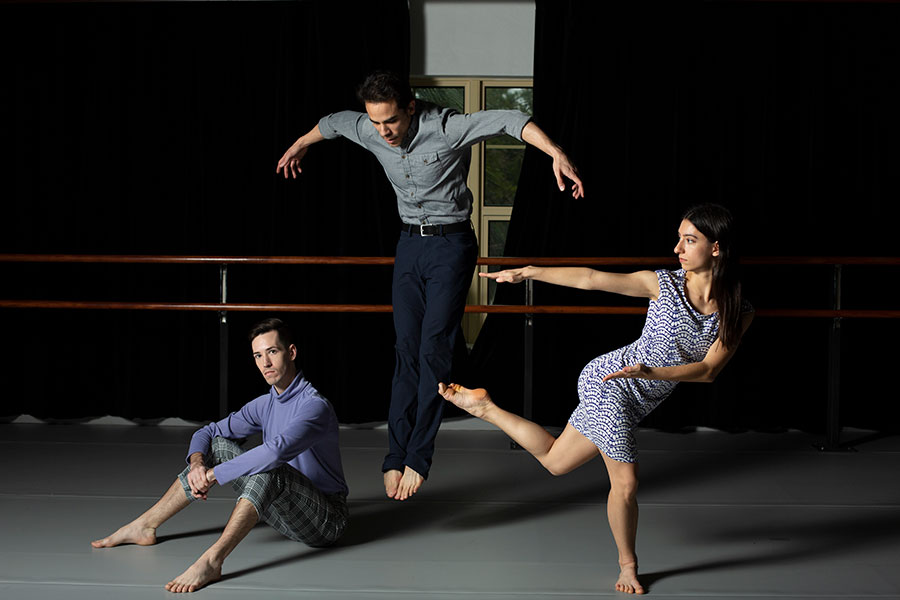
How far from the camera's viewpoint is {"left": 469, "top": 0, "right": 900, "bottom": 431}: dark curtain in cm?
461

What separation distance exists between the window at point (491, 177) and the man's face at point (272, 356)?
2.31 m

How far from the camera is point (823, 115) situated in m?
4.64

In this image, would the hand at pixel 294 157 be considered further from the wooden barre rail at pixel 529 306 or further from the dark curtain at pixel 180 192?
the dark curtain at pixel 180 192

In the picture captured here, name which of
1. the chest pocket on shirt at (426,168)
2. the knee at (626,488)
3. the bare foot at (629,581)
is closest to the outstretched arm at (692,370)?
the knee at (626,488)

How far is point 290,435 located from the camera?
8.39 ft

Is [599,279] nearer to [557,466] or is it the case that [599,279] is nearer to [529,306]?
[557,466]

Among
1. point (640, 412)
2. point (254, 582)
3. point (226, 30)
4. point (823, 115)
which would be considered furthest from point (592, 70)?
point (254, 582)

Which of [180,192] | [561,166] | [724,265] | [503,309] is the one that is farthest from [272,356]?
[180,192]

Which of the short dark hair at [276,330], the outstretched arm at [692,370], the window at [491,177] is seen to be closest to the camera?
the outstretched arm at [692,370]

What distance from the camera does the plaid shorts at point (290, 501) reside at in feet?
8.37

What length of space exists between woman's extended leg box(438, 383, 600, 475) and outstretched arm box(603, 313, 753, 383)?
332 millimetres

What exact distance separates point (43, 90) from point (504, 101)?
253 cm

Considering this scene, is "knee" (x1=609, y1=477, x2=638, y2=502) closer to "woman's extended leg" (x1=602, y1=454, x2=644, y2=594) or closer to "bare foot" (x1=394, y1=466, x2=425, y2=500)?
"woman's extended leg" (x1=602, y1=454, x2=644, y2=594)

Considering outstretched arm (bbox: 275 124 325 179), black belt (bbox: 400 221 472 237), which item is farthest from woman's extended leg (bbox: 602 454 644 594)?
outstretched arm (bbox: 275 124 325 179)
